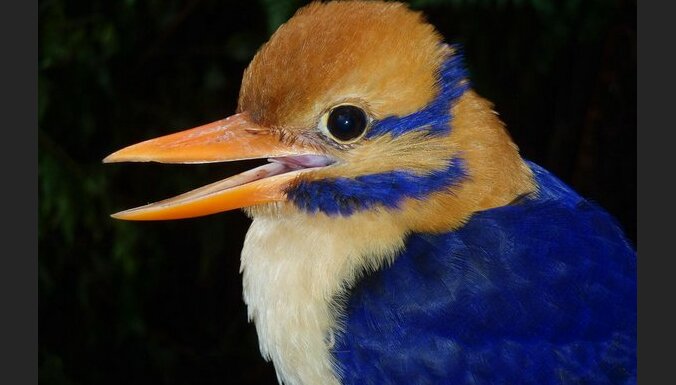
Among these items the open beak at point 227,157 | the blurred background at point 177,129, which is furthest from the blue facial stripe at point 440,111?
the blurred background at point 177,129

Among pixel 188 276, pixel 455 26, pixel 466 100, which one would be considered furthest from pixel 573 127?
pixel 188 276

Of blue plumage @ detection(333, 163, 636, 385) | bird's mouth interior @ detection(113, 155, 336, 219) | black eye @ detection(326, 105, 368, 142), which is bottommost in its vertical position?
blue plumage @ detection(333, 163, 636, 385)

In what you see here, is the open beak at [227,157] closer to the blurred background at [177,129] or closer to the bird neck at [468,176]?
the bird neck at [468,176]

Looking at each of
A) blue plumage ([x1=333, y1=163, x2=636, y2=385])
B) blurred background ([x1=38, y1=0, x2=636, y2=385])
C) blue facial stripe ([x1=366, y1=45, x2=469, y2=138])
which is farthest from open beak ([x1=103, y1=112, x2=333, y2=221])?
blurred background ([x1=38, y1=0, x2=636, y2=385])

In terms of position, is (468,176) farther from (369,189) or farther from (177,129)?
(177,129)

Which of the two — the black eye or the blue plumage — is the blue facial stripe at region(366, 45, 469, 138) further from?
the blue plumage

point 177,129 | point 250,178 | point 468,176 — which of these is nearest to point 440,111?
point 468,176

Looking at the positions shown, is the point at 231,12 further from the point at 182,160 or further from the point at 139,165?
the point at 182,160
